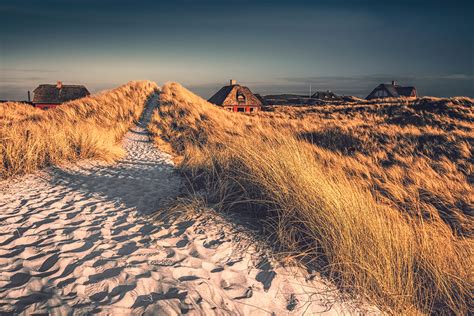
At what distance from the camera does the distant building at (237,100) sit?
137 feet

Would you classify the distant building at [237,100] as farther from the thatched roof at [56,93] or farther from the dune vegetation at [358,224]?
the dune vegetation at [358,224]

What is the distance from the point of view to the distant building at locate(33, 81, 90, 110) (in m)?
45.6

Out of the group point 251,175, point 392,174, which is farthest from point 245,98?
point 251,175

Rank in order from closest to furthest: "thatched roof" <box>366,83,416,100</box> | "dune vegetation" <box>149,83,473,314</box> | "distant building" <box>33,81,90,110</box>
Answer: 1. "dune vegetation" <box>149,83,473,314</box>
2. "distant building" <box>33,81,90,110</box>
3. "thatched roof" <box>366,83,416,100</box>

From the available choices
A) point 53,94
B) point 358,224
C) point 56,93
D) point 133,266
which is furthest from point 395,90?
point 133,266

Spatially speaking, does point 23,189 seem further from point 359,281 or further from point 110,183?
point 359,281

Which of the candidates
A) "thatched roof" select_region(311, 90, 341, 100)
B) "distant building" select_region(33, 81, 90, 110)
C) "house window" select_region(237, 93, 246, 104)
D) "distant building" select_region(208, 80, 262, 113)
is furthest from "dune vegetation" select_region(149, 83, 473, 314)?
"thatched roof" select_region(311, 90, 341, 100)

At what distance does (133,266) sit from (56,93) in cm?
5293

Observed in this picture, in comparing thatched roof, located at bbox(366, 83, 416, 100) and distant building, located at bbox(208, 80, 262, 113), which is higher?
thatched roof, located at bbox(366, 83, 416, 100)

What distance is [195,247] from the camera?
3.18 m

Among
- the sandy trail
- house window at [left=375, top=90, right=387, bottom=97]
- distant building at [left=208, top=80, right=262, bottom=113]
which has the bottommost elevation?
the sandy trail

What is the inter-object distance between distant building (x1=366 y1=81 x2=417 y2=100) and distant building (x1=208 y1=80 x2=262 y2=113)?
25.3 m

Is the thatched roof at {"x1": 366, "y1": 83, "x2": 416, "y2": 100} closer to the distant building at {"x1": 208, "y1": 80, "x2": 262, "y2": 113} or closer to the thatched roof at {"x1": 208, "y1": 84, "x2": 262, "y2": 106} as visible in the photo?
the distant building at {"x1": 208, "y1": 80, "x2": 262, "y2": 113}

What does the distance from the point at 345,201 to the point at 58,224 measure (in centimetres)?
354
